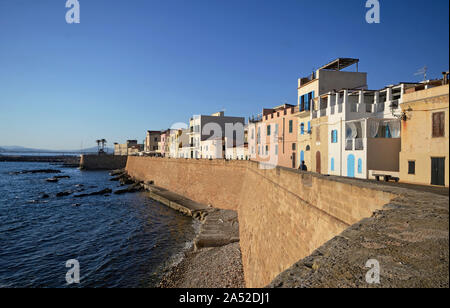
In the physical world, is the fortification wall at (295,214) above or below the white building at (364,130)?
below

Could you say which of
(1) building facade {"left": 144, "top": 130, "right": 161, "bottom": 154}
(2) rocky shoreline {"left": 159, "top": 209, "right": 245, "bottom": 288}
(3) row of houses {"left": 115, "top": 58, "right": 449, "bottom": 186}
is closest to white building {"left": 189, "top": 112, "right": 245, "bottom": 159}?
(3) row of houses {"left": 115, "top": 58, "right": 449, "bottom": 186}

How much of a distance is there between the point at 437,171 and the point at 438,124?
6.31 ft

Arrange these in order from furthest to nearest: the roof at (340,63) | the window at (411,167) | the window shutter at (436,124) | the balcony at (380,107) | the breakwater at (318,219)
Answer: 1. the roof at (340,63)
2. the balcony at (380,107)
3. the window at (411,167)
4. the window shutter at (436,124)
5. the breakwater at (318,219)

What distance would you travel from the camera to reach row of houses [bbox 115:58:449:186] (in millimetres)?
10977

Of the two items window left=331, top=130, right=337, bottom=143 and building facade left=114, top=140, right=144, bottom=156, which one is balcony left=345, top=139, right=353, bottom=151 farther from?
building facade left=114, top=140, right=144, bottom=156

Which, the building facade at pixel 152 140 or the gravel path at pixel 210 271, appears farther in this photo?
the building facade at pixel 152 140

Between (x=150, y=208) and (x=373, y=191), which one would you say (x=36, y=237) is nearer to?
(x=150, y=208)

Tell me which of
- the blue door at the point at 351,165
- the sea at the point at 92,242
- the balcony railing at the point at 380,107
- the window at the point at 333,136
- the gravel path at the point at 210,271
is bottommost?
the sea at the point at 92,242

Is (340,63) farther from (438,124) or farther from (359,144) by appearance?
(438,124)

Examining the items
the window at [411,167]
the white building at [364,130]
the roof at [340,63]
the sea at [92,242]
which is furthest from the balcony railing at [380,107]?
the sea at [92,242]

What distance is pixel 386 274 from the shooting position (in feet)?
8.16

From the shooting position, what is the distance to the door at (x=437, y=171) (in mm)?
10258

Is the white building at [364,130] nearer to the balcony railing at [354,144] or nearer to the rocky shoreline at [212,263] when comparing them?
the balcony railing at [354,144]
